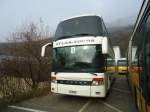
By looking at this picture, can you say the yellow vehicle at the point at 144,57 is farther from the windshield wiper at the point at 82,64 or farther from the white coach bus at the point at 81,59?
the windshield wiper at the point at 82,64

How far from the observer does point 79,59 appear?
10281mm

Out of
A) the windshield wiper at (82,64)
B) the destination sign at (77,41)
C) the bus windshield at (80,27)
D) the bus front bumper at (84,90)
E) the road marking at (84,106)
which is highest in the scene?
the bus windshield at (80,27)

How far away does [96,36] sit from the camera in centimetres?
1008

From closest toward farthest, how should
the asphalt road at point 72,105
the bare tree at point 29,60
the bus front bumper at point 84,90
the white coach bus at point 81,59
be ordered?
the asphalt road at point 72,105
the bus front bumper at point 84,90
the white coach bus at point 81,59
the bare tree at point 29,60

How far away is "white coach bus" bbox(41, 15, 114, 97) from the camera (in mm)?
9867

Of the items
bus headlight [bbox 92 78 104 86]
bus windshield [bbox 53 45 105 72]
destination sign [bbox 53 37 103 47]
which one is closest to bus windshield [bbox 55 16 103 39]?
destination sign [bbox 53 37 103 47]

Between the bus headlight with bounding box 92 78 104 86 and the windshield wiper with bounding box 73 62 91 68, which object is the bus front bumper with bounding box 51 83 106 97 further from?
the windshield wiper with bounding box 73 62 91 68

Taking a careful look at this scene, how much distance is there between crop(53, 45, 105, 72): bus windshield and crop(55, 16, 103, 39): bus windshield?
2.16ft

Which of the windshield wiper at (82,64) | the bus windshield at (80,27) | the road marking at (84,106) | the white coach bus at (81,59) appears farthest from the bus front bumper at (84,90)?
the bus windshield at (80,27)

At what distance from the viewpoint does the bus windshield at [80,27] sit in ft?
34.0

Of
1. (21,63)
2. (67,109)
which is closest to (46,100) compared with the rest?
(67,109)

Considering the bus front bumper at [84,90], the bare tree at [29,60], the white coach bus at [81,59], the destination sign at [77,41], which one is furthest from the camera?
the bare tree at [29,60]

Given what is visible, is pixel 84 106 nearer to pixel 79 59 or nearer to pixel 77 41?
pixel 79 59

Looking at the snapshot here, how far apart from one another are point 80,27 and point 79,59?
1.46 m
